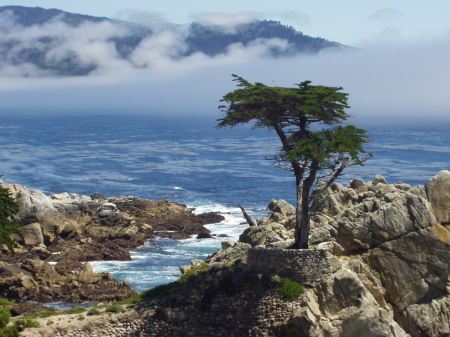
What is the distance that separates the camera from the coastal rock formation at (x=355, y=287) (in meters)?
34.3

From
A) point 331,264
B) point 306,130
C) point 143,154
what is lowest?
point 143,154

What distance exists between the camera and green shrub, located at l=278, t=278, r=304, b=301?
3459cm

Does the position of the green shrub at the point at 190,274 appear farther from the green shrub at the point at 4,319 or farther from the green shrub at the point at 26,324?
the green shrub at the point at 4,319

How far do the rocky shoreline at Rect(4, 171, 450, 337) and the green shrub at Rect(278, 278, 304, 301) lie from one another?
0.49 ft

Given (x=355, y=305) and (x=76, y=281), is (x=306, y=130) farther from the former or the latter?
(x=76, y=281)

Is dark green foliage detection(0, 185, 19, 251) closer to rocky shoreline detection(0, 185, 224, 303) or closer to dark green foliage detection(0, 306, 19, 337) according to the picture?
rocky shoreline detection(0, 185, 224, 303)

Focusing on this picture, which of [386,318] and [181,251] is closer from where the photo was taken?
[386,318]

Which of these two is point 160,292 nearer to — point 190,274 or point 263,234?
point 190,274

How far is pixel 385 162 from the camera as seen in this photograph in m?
138

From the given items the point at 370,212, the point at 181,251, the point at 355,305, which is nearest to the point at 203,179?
the point at 181,251

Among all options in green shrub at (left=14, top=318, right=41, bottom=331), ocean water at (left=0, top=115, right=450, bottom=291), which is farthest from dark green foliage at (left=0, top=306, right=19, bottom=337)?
ocean water at (left=0, top=115, right=450, bottom=291)

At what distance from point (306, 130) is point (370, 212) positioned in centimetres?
736

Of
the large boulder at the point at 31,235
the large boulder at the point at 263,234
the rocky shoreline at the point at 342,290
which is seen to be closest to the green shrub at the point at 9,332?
the rocky shoreline at the point at 342,290

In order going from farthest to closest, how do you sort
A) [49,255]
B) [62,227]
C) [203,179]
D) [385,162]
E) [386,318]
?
1. [385,162]
2. [203,179]
3. [62,227]
4. [49,255]
5. [386,318]
